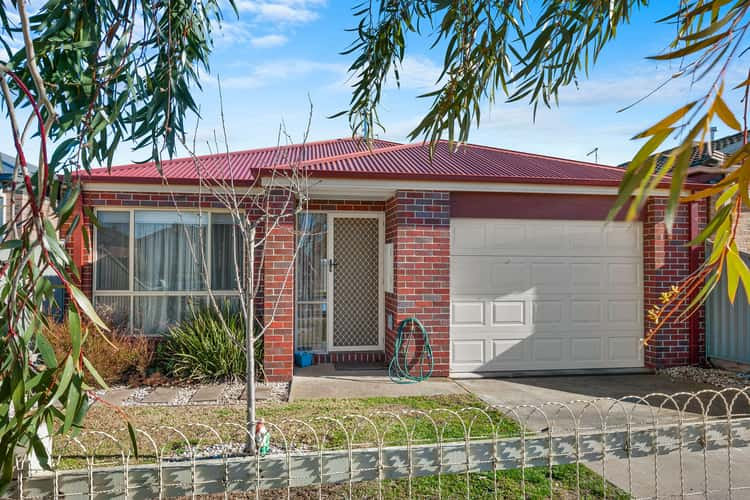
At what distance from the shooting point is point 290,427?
18.5ft

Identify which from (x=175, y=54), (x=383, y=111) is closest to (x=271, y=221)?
(x=383, y=111)

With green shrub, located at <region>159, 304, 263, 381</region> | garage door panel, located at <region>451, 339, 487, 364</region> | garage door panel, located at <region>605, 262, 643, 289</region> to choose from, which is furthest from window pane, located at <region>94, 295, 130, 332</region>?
garage door panel, located at <region>605, 262, 643, 289</region>

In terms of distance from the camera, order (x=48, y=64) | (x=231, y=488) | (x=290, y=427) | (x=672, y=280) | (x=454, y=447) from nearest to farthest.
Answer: (x=231, y=488) → (x=454, y=447) → (x=48, y=64) → (x=290, y=427) → (x=672, y=280)

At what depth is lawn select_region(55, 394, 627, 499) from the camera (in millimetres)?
4113

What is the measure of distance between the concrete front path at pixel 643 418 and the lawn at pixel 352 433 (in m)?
0.37

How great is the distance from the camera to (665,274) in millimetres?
8914

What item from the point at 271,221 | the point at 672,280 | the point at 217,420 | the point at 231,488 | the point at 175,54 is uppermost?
the point at 175,54

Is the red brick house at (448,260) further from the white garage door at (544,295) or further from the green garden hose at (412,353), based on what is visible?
the green garden hose at (412,353)

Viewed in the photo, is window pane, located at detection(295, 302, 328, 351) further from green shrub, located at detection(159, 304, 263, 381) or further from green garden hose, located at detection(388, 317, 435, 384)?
green garden hose, located at detection(388, 317, 435, 384)

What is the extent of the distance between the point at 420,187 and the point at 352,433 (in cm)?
522

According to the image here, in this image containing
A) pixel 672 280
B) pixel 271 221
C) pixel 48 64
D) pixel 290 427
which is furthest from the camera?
pixel 672 280

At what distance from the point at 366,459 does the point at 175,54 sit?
2.67 metres

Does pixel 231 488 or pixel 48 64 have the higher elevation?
pixel 48 64

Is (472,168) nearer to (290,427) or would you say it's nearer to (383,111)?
(383,111)
